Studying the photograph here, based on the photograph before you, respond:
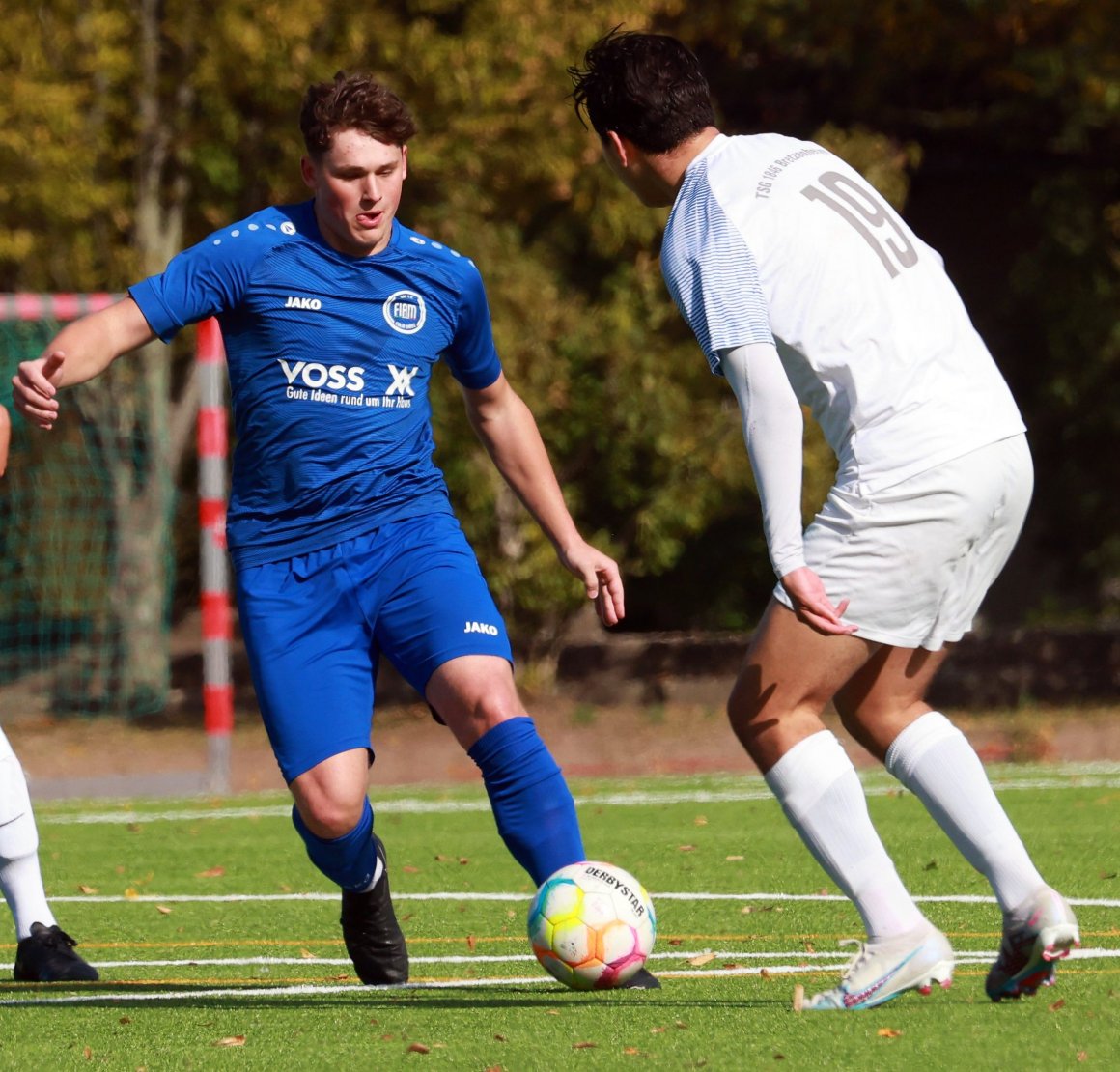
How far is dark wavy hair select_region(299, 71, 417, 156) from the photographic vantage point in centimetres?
591

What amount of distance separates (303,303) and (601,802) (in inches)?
242

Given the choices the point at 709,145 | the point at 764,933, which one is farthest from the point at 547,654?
the point at 709,145

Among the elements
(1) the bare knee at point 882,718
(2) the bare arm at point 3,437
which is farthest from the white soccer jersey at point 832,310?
(2) the bare arm at point 3,437

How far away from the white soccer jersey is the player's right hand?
4.95 feet

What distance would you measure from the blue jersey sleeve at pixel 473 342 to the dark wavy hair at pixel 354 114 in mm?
495

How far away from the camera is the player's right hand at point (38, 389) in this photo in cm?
527

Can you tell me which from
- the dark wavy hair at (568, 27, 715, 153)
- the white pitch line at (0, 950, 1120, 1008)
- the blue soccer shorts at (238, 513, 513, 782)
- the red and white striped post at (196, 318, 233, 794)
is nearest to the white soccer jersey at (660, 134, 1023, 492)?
the dark wavy hair at (568, 27, 715, 153)

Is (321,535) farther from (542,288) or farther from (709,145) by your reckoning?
(542,288)

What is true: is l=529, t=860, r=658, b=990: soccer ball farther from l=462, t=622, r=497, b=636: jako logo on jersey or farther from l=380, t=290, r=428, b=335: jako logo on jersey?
l=380, t=290, r=428, b=335: jako logo on jersey

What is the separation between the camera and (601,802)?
1176 cm

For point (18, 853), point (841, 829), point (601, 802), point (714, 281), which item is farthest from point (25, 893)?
point (601, 802)

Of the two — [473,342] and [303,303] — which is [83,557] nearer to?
[473,342]

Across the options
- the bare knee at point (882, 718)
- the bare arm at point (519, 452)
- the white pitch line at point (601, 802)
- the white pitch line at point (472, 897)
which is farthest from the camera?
the white pitch line at point (601, 802)

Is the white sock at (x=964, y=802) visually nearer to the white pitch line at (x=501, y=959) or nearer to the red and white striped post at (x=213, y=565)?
the white pitch line at (x=501, y=959)
